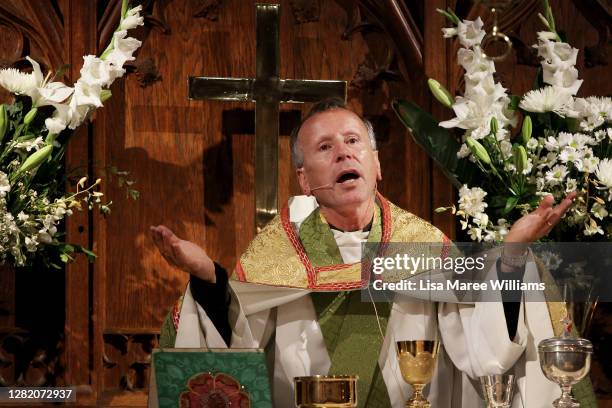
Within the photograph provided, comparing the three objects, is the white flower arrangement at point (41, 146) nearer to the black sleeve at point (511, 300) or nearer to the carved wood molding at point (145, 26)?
the carved wood molding at point (145, 26)

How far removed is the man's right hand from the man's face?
72 cm

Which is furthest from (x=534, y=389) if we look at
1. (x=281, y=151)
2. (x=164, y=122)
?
(x=164, y=122)

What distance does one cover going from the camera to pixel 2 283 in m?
5.39

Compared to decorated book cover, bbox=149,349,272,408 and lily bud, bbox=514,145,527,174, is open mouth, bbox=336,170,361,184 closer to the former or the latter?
lily bud, bbox=514,145,527,174

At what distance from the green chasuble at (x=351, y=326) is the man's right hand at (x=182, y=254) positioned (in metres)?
0.58

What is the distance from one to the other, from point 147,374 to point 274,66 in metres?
1.51

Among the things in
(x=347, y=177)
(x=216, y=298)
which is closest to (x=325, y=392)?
(x=216, y=298)

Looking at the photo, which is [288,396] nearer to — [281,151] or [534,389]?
[534,389]

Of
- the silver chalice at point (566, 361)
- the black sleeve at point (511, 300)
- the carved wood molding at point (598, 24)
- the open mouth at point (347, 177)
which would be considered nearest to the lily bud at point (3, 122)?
the open mouth at point (347, 177)

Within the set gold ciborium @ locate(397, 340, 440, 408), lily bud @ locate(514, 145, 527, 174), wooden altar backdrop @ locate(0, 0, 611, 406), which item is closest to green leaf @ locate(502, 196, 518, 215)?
lily bud @ locate(514, 145, 527, 174)

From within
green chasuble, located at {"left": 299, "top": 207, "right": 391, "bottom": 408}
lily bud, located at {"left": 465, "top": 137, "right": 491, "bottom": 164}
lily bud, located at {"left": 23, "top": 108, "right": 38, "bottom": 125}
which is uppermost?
lily bud, located at {"left": 23, "top": 108, "right": 38, "bottom": 125}

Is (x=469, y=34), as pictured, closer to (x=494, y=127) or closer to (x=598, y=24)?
(x=494, y=127)

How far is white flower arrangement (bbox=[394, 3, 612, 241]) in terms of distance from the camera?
462 cm

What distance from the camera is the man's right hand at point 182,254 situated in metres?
3.95
